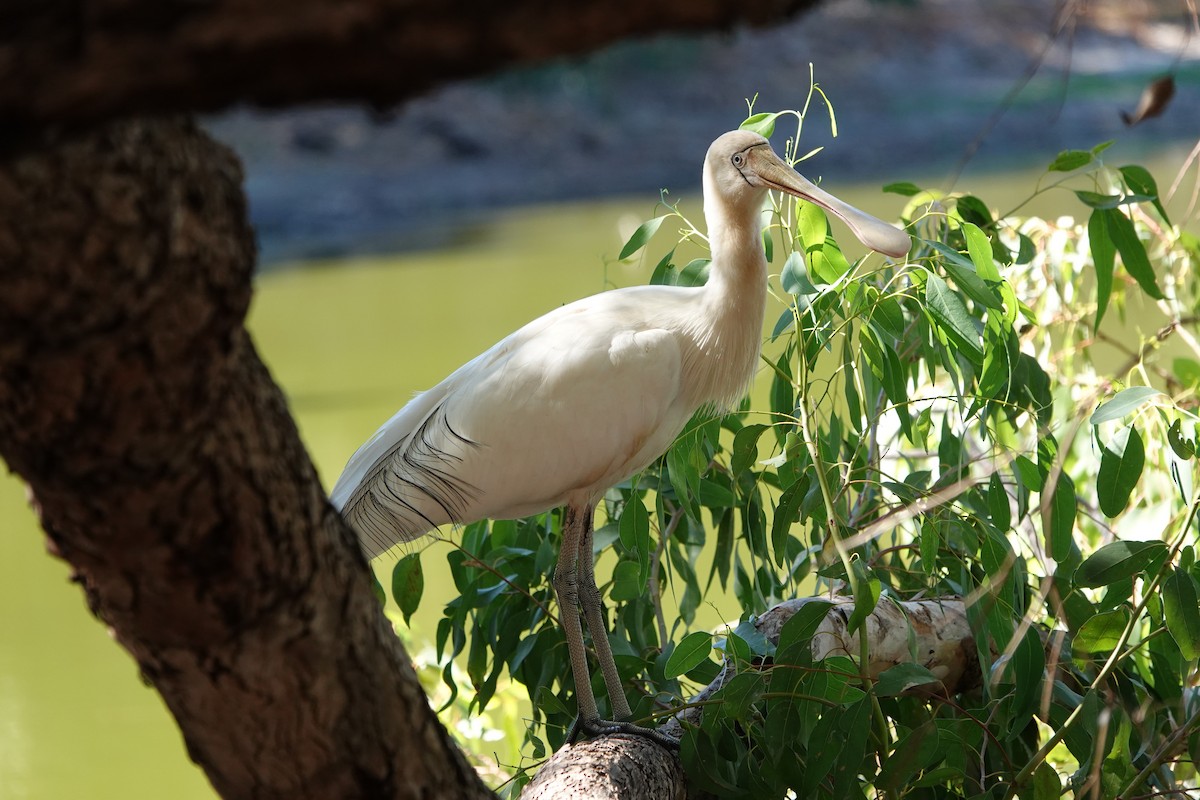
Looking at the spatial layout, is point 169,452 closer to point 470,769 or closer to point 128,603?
point 128,603

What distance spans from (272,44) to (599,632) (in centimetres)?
136

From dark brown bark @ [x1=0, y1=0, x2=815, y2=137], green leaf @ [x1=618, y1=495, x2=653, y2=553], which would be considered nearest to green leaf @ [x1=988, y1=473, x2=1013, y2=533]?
green leaf @ [x1=618, y1=495, x2=653, y2=553]

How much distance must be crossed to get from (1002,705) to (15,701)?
9.64 feet

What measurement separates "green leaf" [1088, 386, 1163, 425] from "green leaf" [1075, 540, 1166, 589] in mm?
166

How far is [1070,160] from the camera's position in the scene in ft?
5.33

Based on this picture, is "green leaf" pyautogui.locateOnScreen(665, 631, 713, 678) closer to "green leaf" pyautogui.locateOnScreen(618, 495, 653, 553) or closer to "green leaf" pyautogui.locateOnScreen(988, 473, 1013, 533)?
"green leaf" pyautogui.locateOnScreen(618, 495, 653, 553)

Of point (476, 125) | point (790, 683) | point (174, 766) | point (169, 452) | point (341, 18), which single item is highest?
point (476, 125)

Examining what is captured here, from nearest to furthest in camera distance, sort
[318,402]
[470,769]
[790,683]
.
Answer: [470,769] < [790,683] < [318,402]

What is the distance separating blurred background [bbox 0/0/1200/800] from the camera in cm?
368

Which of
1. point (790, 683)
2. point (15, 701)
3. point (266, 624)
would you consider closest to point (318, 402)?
point (15, 701)

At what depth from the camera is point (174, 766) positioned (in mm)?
3260

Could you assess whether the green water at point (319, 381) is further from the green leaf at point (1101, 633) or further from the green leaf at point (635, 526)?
the green leaf at point (1101, 633)

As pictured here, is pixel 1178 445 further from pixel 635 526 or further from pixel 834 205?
pixel 635 526

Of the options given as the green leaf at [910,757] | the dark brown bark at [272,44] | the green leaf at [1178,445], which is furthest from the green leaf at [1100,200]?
the dark brown bark at [272,44]
